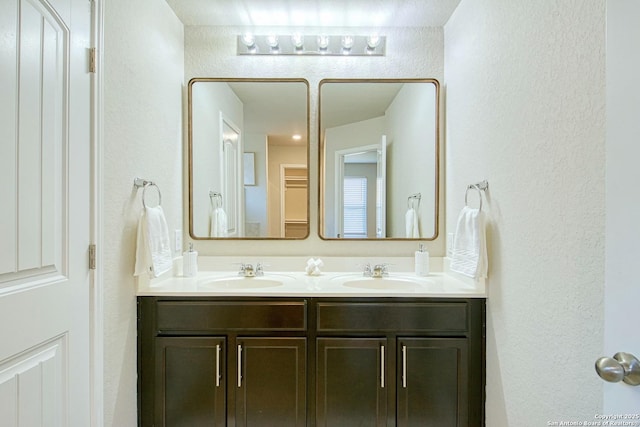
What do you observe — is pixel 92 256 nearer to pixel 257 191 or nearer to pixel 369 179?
pixel 257 191

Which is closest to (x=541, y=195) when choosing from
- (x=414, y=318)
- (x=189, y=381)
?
(x=414, y=318)

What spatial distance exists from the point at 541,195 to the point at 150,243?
1669mm

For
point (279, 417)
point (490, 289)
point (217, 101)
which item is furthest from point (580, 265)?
point (217, 101)

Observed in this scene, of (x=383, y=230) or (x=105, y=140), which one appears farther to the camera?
(x=383, y=230)

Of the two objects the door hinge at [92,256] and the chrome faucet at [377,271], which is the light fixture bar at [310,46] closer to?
the chrome faucet at [377,271]

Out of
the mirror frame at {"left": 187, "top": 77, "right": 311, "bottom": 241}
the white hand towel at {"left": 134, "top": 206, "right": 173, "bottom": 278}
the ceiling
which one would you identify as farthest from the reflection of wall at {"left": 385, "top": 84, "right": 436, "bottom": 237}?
the white hand towel at {"left": 134, "top": 206, "right": 173, "bottom": 278}

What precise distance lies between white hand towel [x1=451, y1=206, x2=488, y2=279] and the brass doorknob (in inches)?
35.7

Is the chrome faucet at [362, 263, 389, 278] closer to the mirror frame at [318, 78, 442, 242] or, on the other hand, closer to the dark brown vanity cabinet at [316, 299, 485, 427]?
the mirror frame at [318, 78, 442, 242]

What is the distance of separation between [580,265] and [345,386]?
116 centimetres

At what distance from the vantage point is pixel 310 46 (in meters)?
2.18

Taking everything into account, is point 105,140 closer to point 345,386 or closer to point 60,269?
point 60,269

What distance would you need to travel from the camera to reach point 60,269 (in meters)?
1.15

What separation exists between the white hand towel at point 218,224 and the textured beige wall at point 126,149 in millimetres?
331

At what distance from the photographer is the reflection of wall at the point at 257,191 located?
221cm
